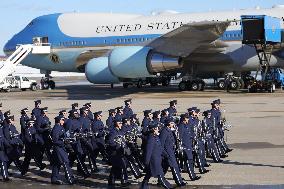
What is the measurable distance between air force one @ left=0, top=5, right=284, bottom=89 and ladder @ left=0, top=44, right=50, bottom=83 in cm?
56

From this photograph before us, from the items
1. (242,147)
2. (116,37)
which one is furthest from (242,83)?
(242,147)

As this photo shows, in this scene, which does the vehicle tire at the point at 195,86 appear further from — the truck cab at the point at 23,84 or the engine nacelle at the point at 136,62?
the truck cab at the point at 23,84

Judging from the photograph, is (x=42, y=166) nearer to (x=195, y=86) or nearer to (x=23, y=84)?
(x=195, y=86)

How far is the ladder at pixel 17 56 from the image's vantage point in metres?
35.6

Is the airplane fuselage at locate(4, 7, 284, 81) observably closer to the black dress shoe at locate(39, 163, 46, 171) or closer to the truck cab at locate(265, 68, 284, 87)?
the truck cab at locate(265, 68, 284, 87)

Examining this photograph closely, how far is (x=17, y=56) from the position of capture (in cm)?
3891

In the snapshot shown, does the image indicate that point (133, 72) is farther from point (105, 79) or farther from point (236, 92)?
point (236, 92)

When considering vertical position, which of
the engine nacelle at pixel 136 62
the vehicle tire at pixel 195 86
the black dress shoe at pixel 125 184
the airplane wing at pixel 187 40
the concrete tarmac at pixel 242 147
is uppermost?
the airplane wing at pixel 187 40

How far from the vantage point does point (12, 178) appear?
15.0 m

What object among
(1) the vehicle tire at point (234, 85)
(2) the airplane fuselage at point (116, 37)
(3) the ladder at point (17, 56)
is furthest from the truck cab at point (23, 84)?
(1) the vehicle tire at point (234, 85)

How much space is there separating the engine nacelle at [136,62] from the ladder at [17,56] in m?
6.65

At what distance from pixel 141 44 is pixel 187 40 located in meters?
5.70

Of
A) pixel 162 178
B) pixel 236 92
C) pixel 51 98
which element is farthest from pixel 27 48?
pixel 162 178

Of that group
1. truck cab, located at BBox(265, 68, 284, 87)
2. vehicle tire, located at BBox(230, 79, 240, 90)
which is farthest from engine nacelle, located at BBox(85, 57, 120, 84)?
truck cab, located at BBox(265, 68, 284, 87)
